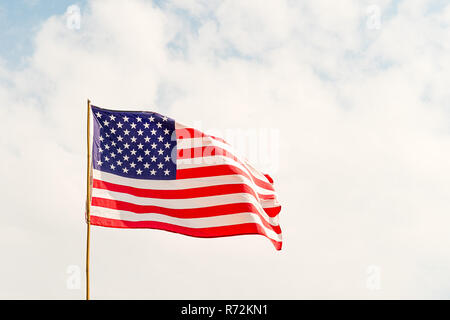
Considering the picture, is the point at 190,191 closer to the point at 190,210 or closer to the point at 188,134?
the point at 190,210

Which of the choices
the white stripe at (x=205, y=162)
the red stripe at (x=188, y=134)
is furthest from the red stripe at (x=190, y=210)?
the red stripe at (x=188, y=134)

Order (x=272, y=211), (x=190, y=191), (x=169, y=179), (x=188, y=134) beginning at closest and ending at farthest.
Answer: (x=190, y=191) → (x=169, y=179) → (x=188, y=134) → (x=272, y=211)

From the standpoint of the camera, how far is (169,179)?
64.6 ft

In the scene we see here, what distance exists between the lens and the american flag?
18.8m

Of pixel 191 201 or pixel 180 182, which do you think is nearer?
pixel 191 201

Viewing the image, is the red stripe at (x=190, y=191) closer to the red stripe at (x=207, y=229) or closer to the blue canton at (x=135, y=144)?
the blue canton at (x=135, y=144)

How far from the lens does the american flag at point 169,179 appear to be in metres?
18.8

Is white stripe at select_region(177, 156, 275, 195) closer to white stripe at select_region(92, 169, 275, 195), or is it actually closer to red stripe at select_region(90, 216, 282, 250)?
white stripe at select_region(92, 169, 275, 195)

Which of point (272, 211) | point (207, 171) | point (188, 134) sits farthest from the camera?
point (272, 211)

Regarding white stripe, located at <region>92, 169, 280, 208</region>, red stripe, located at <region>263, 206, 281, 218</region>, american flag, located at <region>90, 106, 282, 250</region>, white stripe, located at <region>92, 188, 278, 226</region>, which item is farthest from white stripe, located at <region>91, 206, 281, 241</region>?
red stripe, located at <region>263, 206, 281, 218</region>

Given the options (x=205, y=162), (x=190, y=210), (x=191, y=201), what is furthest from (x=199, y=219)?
(x=205, y=162)
